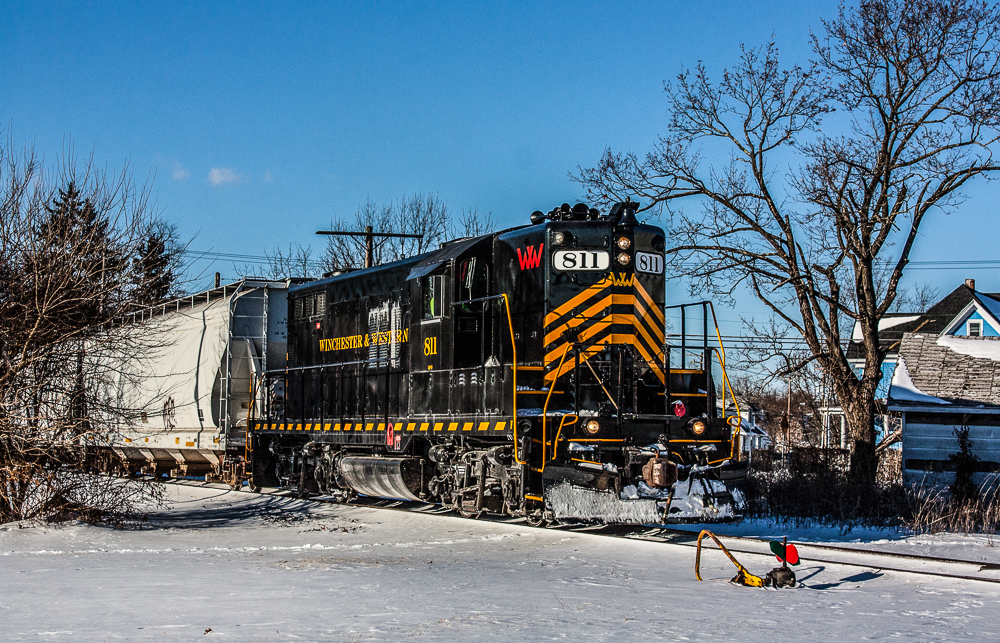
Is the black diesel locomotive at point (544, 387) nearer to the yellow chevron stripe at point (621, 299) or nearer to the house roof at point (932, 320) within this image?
the yellow chevron stripe at point (621, 299)

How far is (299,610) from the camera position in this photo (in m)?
7.03

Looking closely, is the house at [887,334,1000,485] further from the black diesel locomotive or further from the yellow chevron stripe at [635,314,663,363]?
the black diesel locomotive

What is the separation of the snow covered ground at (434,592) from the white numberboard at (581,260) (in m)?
3.19

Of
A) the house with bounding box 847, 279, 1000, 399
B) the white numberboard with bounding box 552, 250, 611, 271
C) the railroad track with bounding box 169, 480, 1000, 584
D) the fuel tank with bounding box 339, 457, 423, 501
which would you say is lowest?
the railroad track with bounding box 169, 480, 1000, 584

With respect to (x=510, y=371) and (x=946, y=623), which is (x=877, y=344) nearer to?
(x=510, y=371)

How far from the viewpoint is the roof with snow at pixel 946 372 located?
19.1m

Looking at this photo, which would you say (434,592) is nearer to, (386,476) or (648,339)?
(648,339)

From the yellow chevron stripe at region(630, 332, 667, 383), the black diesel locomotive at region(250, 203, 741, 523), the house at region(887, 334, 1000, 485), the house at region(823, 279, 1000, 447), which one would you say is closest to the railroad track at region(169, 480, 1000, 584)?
the black diesel locomotive at region(250, 203, 741, 523)

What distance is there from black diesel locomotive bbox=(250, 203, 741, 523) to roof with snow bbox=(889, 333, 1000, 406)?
9.43 meters

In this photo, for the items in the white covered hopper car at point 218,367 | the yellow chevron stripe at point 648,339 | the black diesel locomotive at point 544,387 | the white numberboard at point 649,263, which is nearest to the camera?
the black diesel locomotive at point 544,387

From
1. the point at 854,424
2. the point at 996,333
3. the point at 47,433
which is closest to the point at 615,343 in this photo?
the point at 47,433

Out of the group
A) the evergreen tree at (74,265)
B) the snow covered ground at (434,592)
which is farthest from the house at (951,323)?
the evergreen tree at (74,265)

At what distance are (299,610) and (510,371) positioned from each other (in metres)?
4.67

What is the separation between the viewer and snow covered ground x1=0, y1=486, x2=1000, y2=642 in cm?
648
